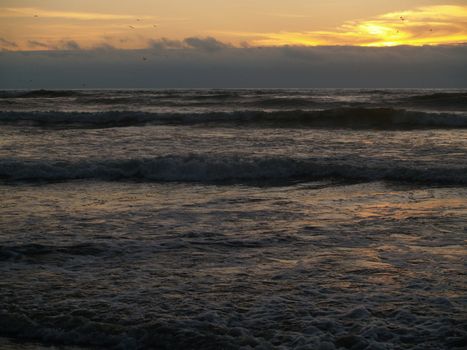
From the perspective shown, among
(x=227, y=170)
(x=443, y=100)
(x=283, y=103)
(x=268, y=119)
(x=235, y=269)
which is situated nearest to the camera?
(x=235, y=269)

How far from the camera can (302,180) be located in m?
11.1

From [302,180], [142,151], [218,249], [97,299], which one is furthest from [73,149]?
[97,299]

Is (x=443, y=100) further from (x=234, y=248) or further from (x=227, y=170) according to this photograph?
(x=234, y=248)

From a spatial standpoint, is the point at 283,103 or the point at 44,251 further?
the point at 283,103

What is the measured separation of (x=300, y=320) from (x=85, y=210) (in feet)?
15.4

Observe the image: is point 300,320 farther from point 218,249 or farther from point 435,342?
Result: point 218,249

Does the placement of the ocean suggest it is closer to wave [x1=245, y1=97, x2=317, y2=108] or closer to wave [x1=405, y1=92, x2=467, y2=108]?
wave [x1=405, y1=92, x2=467, y2=108]

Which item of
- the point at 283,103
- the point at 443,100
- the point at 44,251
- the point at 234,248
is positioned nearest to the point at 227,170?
the point at 234,248

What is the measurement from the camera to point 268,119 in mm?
25062

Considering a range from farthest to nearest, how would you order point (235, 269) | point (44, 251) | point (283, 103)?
1. point (283, 103)
2. point (44, 251)
3. point (235, 269)

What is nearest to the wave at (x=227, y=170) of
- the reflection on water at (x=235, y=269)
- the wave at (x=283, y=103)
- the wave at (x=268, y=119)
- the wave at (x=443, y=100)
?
the reflection on water at (x=235, y=269)

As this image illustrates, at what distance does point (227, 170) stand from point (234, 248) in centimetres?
576

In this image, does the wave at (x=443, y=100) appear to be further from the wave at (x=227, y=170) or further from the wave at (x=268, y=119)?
the wave at (x=227, y=170)

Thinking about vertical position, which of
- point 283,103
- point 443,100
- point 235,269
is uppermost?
point 443,100
